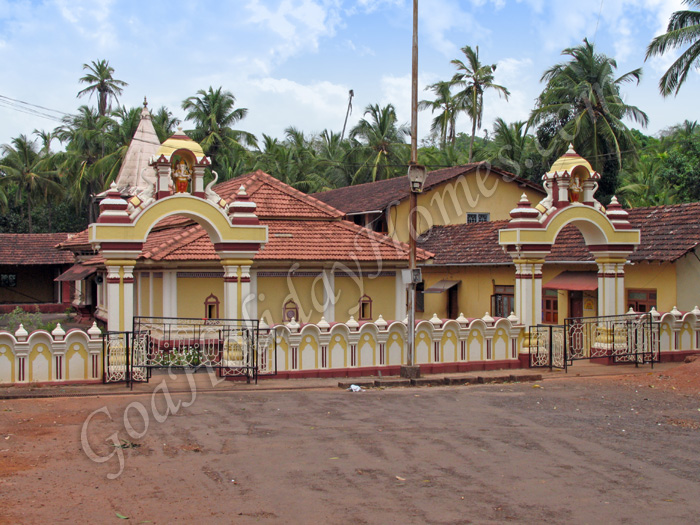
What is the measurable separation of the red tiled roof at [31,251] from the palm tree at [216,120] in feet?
30.9

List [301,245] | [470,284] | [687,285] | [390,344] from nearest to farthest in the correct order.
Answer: [390,344], [687,285], [301,245], [470,284]

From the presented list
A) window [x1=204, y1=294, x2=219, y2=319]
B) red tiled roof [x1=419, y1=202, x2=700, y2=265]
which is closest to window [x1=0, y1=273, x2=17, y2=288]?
red tiled roof [x1=419, y1=202, x2=700, y2=265]

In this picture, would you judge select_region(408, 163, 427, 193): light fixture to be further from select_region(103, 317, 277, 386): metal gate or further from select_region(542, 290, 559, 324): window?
select_region(542, 290, 559, 324): window

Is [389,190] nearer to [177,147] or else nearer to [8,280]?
[177,147]

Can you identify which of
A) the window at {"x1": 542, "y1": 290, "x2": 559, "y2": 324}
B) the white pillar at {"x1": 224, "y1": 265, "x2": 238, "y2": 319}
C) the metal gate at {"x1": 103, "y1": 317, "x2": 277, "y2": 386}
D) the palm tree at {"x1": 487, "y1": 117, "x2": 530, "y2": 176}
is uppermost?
the palm tree at {"x1": 487, "y1": 117, "x2": 530, "y2": 176}

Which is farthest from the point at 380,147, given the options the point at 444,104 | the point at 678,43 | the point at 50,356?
the point at 50,356

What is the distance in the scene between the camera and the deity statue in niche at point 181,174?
15.3 m

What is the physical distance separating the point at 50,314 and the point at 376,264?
23781 millimetres

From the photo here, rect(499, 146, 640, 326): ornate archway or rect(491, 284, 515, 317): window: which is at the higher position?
rect(499, 146, 640, 326): ornate archway

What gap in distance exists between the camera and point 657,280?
1906 cm

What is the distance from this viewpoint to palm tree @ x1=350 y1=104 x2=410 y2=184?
1687 inches

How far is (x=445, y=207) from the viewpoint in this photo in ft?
96.7

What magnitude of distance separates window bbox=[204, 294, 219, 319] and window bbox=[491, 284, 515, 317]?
Result: 9373 millimetres

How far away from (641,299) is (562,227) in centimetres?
382
